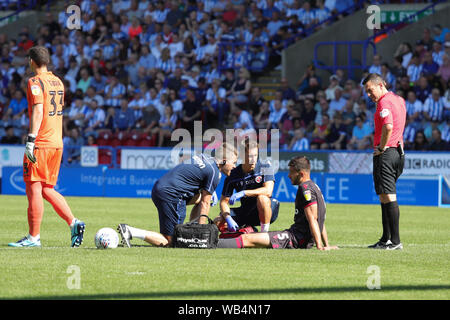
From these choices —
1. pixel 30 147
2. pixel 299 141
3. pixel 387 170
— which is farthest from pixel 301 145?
pixel 30 147

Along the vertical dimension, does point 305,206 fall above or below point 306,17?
below

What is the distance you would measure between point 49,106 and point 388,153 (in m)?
4.39

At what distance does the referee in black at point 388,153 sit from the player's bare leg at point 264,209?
1.50 meters

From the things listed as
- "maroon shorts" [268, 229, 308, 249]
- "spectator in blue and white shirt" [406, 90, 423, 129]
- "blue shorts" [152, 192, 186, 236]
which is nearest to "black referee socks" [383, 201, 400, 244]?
"maroon shorts" [268, 229, 308, 249]

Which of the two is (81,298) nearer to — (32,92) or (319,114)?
(32,92)

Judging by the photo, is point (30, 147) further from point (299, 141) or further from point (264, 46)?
point (264, 46)

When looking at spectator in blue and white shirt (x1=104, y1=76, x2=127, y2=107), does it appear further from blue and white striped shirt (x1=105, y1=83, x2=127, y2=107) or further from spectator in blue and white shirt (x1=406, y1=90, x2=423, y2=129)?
spectator in blue and white shirt (x1=406, y1=90, x2=423, y2=129)

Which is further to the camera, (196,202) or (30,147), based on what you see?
(196,202)

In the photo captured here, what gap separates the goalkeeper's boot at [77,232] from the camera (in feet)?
35.6

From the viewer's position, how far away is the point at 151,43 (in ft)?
98.6

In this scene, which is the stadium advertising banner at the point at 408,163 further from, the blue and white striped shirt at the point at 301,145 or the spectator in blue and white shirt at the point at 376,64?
the spectator in blue and white shirt at the point at 376,64

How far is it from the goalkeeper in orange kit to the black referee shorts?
3850 millimetres

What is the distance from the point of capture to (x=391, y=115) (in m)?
11.4

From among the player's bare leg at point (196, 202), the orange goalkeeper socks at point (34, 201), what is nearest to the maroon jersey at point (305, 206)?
the player's bare leg at point (196, 202)
